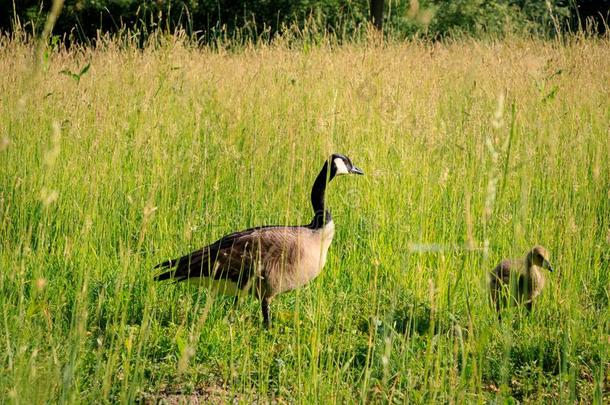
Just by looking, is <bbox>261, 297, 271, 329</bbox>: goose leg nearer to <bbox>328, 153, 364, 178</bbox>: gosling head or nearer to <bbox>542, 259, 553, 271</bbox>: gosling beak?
<bbox>328, 153, 364, 178</bbox>: gosling head

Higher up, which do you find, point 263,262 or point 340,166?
point 340,166

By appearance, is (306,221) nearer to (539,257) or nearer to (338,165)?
(338,165)

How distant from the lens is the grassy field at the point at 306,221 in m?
3.15

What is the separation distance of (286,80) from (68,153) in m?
2.34

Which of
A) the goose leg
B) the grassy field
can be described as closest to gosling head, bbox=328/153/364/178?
the grassy field

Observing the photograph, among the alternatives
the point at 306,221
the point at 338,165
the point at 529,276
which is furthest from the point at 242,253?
the point at 529,276

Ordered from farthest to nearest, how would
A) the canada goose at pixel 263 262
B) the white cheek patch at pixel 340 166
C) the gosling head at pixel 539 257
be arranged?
the white cheek patch at pixel 340 166, the gosling head at pixel 539 257, the canada goose at pixel 263 262

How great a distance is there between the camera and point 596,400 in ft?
8.91

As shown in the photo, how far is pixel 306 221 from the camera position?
225 inches

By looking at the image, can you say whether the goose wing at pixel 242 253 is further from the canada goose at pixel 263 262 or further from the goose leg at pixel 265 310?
the goose leg at pixel 265 310

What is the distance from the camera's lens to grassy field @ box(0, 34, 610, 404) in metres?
3.15

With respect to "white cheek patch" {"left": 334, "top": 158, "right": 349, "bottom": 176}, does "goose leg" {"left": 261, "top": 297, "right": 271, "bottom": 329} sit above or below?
below

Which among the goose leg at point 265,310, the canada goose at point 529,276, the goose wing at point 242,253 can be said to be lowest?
the goose leg at point 265,310

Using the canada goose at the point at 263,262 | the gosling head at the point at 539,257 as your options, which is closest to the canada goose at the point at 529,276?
the gosling head at the point at 539,257
